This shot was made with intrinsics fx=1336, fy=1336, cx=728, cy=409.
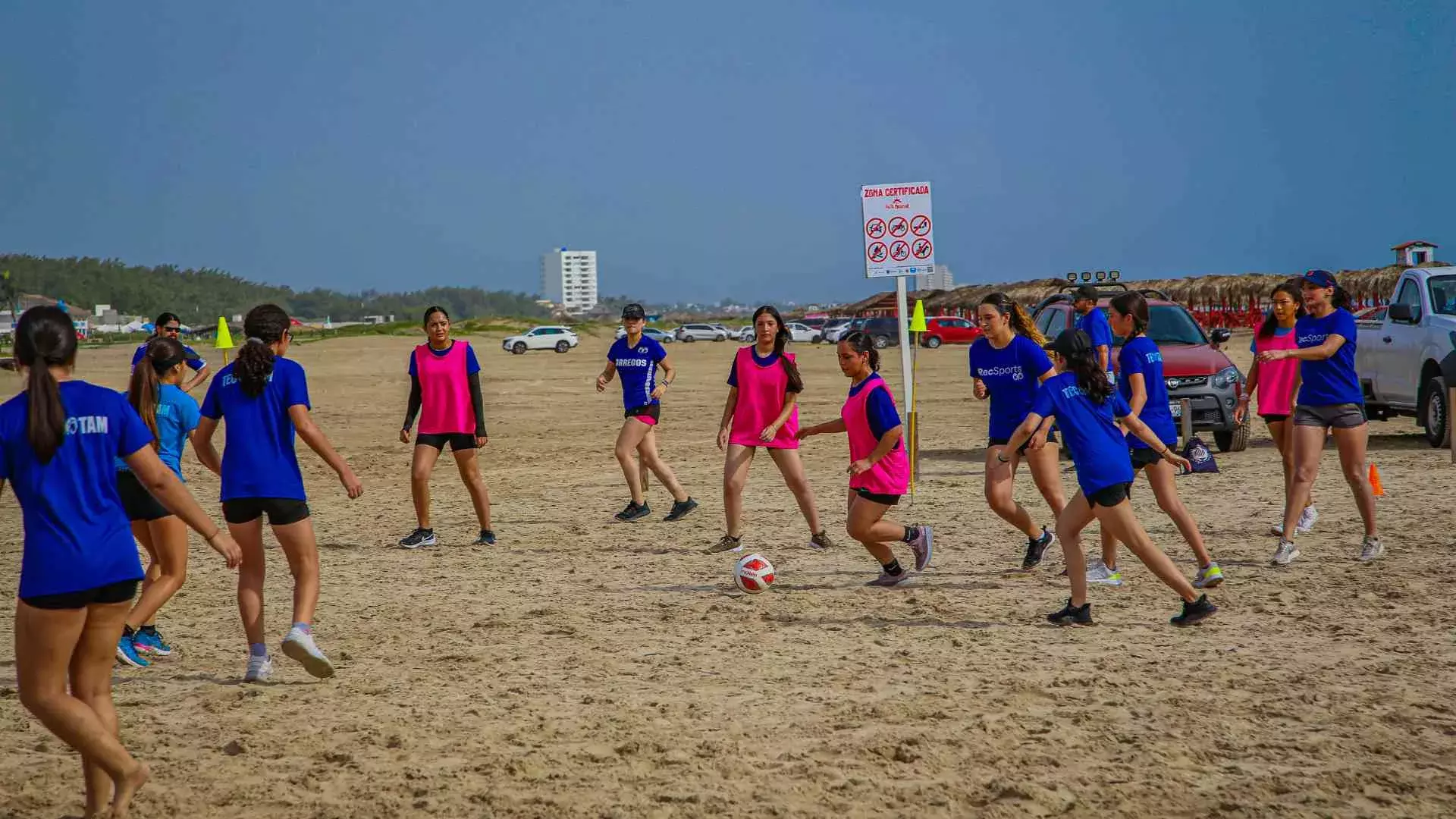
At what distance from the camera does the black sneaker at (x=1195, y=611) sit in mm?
7090

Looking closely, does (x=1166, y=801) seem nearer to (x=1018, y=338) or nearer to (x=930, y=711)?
(x=930, y=711)

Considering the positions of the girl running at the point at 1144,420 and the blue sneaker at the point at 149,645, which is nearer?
the blue sneaker at the point at 149,645

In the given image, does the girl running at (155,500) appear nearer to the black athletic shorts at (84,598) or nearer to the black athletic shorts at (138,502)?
the black athletic shorts at (138,502)

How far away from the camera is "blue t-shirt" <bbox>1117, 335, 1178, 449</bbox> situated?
8328 mm

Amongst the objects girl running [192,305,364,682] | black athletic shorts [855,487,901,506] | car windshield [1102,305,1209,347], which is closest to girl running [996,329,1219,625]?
black athletic shorts [855,487,901,506]

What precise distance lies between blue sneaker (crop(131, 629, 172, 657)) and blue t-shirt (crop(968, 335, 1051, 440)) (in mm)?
5165

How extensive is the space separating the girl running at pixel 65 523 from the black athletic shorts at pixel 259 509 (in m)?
1.73

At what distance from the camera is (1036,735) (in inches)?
212

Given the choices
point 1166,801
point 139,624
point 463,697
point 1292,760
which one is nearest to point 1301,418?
point 1292,760

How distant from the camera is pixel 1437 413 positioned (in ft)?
49.4

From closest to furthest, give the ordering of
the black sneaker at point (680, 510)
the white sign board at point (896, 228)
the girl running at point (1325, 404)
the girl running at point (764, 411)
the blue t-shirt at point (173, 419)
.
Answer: the blue t-shirt at point (173, 419) → the girl running at point (1325, 404) → the girl running at point (764, 411) → the black sneaker at point (680, 510) → the white sign board at point (896, 228)

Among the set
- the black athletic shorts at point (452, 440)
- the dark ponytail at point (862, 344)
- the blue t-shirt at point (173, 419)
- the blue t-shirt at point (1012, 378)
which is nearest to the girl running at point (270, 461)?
the blue t-shirt at point (173, 419)

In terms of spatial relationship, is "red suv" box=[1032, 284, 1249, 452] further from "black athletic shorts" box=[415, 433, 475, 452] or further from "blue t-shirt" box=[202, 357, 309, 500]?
"blue t-shirt" box=[202, 357, 309, 500]

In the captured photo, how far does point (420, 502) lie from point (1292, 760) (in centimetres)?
707
